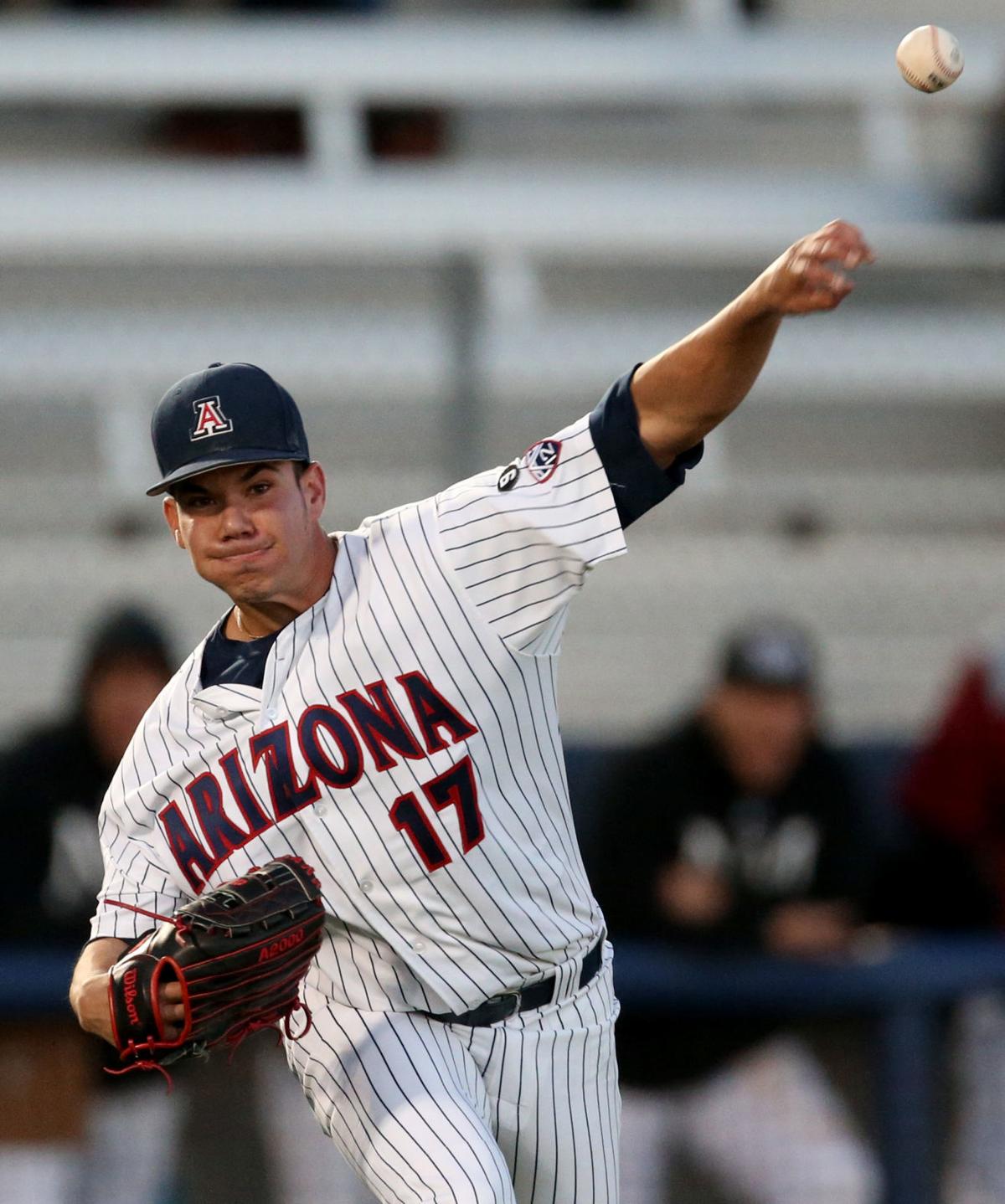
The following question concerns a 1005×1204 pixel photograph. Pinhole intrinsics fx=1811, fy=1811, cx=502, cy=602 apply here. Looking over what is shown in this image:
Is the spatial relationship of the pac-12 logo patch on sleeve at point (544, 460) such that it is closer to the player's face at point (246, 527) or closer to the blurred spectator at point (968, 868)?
the player's face at point (246, 527)

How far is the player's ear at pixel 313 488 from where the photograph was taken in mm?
2699

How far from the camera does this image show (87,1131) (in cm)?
447

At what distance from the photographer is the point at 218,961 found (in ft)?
8.21

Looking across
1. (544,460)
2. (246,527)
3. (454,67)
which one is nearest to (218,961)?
(246,527)

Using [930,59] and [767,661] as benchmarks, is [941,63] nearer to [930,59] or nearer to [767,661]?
[930,59]

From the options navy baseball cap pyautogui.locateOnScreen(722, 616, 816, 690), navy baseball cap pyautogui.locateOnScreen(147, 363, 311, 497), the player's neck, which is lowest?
navy baseball cap pyautogui.locateOnScreen(722, 616, 816, 690)

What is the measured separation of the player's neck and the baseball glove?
1.26 feet

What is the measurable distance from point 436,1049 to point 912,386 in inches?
147

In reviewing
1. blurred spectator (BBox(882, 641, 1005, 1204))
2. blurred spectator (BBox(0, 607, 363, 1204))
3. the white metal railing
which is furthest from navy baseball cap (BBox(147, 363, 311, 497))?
the white metal railing

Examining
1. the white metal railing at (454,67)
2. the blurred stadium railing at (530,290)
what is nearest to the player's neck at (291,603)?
the blurred stadium railing at (530,290)

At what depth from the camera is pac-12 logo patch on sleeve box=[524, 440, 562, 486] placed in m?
2.57

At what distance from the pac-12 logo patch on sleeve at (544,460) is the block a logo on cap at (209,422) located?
431 mm

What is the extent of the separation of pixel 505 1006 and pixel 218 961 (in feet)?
1.60

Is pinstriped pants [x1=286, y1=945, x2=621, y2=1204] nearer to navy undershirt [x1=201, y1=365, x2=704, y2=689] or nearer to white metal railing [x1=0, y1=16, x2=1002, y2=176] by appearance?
navy undershirt [x1=201, y1=365, x2=704, y2=689]
